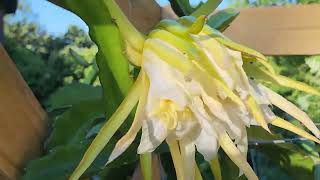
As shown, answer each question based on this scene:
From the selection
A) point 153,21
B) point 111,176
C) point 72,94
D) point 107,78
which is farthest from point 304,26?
point 107,78

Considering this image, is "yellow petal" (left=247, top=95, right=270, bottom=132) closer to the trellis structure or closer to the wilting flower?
the wilting flower

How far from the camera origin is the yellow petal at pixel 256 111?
1.43ft

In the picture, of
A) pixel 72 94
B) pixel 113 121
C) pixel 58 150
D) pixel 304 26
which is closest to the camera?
pixel 113 121

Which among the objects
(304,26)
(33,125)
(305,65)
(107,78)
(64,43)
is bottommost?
(64,43)

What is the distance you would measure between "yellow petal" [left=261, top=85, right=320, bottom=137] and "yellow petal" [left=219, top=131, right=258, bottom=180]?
0.19 ft

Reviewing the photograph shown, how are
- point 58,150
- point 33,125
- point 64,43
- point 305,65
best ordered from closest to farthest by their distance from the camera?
point 58,150 → point 33,125 → point 305,65 → point 64,43

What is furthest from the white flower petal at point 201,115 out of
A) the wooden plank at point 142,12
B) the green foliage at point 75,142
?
the wooden plank at point 142,12

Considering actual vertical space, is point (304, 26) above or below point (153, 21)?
below

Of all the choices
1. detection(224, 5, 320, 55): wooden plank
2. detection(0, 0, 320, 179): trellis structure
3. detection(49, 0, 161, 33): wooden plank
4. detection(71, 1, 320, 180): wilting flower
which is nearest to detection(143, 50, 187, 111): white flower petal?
detection(71, 1, 320, 180): wilting flower

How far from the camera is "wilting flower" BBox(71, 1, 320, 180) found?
1.33ft

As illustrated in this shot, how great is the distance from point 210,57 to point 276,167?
0.49 m

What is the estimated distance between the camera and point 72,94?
2.81ft

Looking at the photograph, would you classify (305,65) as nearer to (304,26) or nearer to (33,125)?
(304,26)

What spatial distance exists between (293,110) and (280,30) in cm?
79
